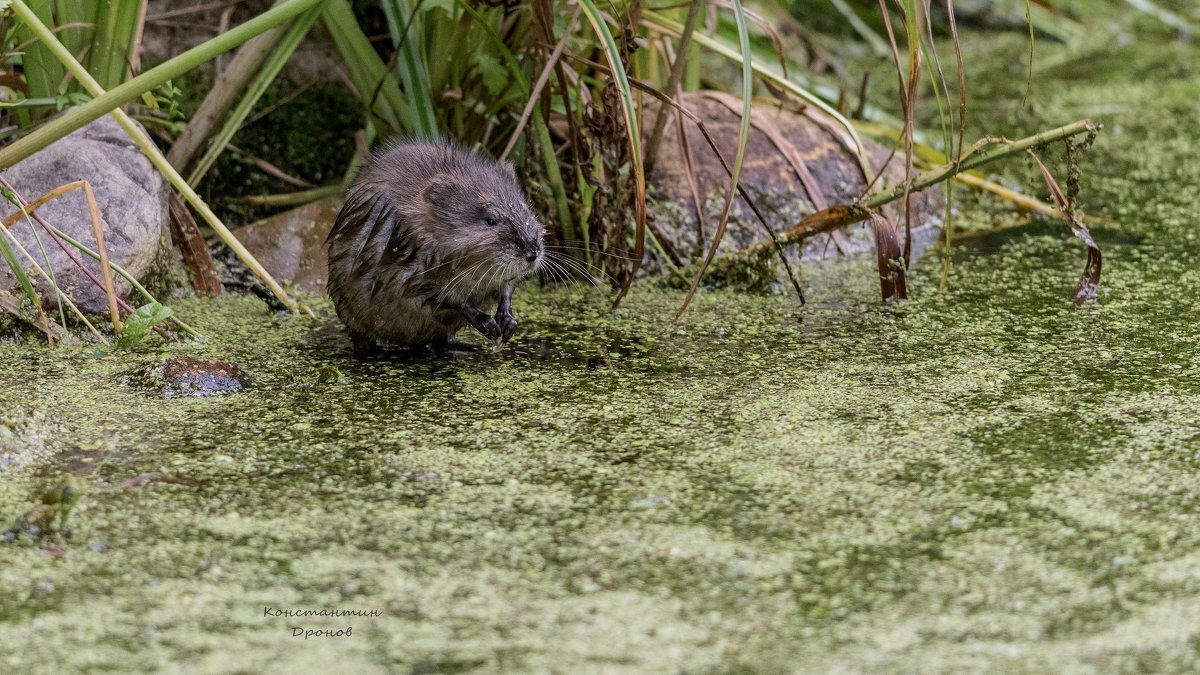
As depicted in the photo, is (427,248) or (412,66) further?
(412,66)

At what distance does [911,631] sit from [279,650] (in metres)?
0.83

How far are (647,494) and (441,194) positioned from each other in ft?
3.56

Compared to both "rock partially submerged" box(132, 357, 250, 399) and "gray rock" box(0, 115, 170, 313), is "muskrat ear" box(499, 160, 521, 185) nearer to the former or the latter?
→ "rock partially submerged" box(132, 357, 250, 399)

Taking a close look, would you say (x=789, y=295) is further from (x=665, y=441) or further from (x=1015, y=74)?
(x=1015, y=74)

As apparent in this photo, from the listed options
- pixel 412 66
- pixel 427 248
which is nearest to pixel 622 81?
pixel 427 248

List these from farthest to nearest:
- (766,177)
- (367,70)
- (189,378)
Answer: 1. (766,177)
2. (367,70)
3. (189,378)

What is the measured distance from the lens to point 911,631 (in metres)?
1.81

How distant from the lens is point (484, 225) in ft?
10.0

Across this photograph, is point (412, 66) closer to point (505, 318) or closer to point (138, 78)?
point (505, 318)

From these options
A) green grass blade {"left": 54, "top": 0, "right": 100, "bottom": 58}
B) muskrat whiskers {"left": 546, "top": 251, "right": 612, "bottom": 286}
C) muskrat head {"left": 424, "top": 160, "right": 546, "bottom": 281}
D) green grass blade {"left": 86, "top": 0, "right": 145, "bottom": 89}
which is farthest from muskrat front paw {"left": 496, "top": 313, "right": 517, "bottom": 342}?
green grass blade {"left": 54, "top": 0, "right": 100, "bottom": 58}

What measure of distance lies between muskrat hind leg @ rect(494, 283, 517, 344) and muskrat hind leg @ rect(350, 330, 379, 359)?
12.3 inches

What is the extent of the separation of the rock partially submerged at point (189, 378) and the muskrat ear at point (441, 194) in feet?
1.89

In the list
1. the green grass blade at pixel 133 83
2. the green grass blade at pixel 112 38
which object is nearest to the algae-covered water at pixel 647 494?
the green grass blade at pixel 133 83

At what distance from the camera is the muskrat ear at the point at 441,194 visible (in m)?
3.08
